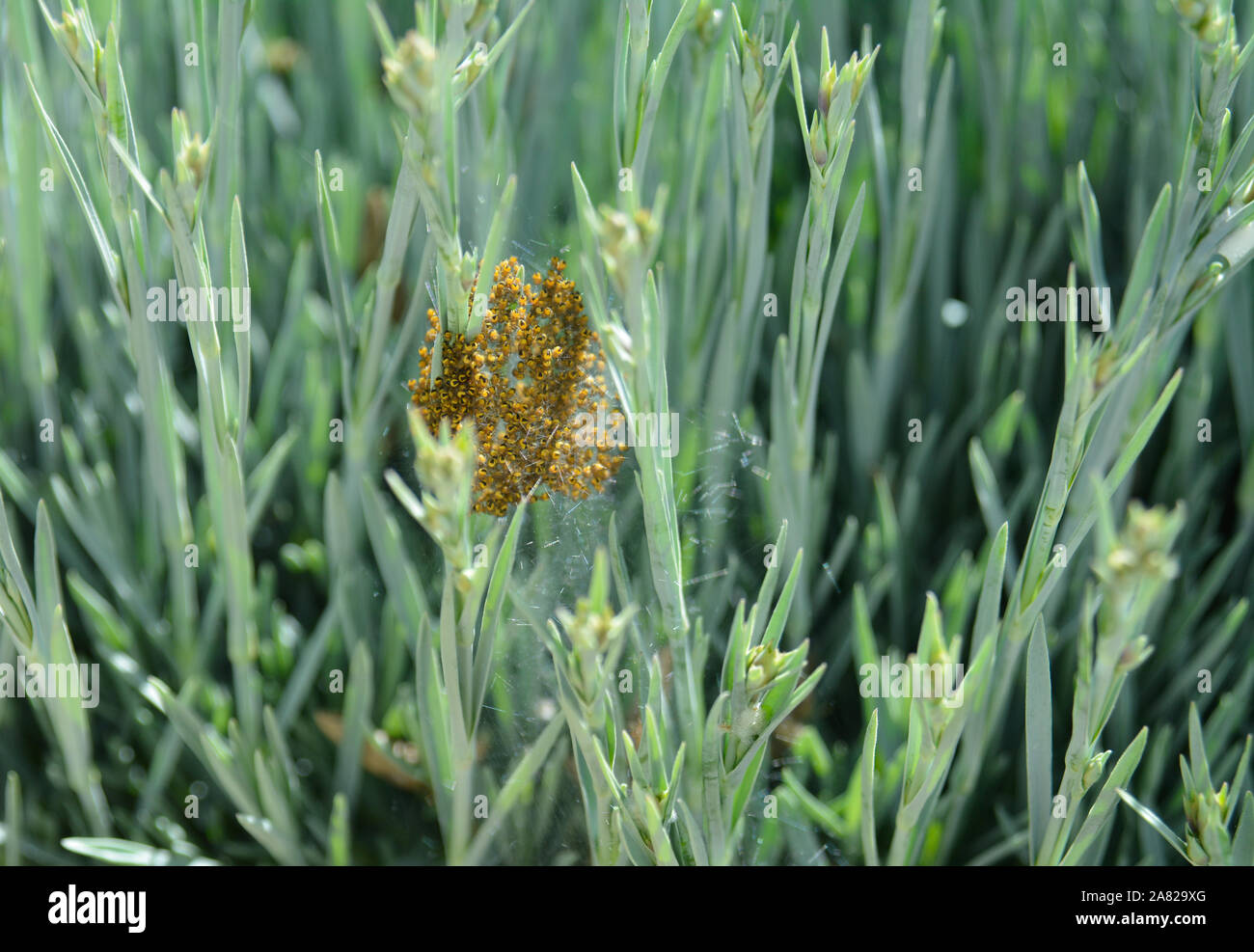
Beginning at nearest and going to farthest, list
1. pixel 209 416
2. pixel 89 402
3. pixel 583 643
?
pixel 583 643 → pixel 209 416 → pixel 89 402

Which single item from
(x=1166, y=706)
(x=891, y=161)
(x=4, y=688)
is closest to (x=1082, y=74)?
(x=891, y=161)

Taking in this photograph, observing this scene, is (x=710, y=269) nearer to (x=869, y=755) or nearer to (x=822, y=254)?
(x=822, y=254)

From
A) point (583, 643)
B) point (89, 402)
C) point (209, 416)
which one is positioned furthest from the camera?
point (89, 402)

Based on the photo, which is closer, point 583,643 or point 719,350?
point 583,643

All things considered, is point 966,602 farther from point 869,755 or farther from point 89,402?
point 89,402

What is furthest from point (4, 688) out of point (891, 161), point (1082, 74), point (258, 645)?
point (1082, 74)

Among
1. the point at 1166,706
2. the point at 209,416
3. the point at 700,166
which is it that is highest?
the point at 700,166

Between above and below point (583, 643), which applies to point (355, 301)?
above
